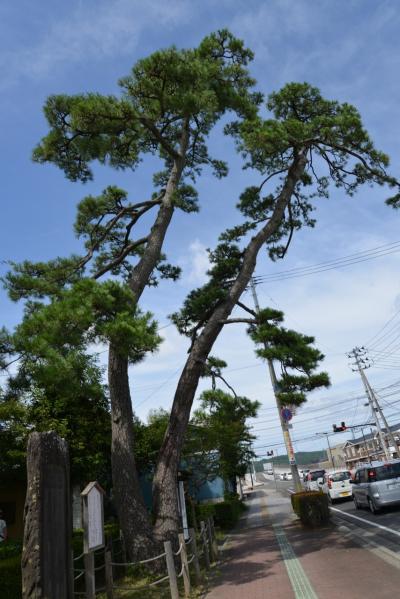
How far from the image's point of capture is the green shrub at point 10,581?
26.0ft

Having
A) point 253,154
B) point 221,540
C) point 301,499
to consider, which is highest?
point 253,154

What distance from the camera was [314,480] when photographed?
30.7 meters

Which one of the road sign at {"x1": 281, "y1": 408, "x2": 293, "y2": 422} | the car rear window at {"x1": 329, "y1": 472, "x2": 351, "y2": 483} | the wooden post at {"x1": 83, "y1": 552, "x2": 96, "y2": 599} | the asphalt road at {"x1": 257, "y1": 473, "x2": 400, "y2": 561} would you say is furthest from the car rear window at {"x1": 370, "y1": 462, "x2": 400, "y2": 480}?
the wooden post at {"x1": 83, "y1": 552, "x2": 96, "y2": 599}

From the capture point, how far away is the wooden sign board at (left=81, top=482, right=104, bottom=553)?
5724 millimetres

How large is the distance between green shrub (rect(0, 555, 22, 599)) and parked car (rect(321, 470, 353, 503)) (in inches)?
688

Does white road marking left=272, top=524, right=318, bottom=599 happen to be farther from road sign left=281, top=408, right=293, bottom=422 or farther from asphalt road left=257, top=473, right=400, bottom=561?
road sign left=281, top=408, right=293, bottom=422

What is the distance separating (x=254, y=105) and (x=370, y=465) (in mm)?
12049

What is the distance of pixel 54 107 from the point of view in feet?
34.9

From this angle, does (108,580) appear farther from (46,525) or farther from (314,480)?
(314,480)

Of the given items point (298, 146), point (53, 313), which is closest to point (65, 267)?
point (53, 313)

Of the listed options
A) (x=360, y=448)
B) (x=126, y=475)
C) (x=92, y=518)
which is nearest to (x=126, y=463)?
(x=126, y=475)

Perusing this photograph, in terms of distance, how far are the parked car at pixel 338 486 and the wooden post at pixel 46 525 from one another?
1991cm

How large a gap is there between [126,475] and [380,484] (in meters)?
8.65

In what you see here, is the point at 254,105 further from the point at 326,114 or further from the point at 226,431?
the point at 226,431
